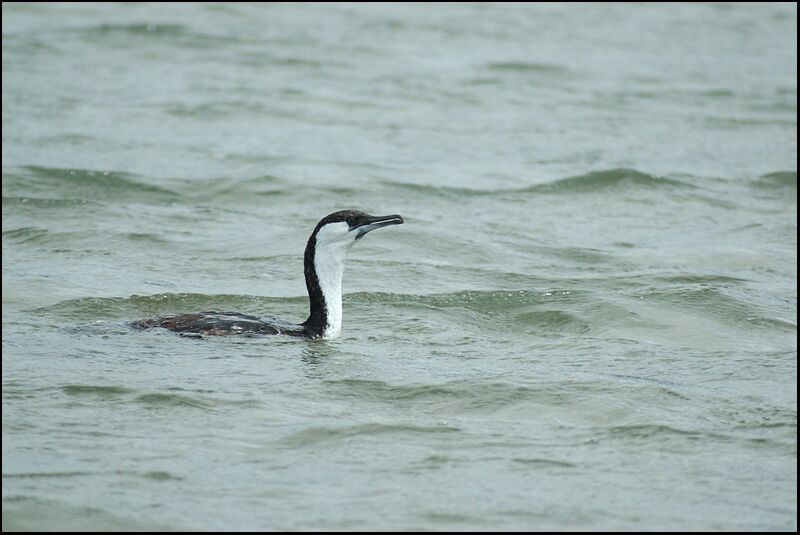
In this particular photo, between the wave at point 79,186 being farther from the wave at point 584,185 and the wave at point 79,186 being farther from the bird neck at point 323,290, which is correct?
the bird neck at point 323,290

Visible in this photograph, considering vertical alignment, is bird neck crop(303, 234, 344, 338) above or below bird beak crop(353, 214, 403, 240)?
below

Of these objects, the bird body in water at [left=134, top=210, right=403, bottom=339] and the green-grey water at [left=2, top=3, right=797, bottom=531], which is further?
the bird body in water at [left=134, top=210, right=403, bottom=339]

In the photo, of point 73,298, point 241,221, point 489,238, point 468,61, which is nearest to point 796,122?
point 468,61

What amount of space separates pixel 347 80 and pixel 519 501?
15.8 m

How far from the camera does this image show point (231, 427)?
684 centimetres

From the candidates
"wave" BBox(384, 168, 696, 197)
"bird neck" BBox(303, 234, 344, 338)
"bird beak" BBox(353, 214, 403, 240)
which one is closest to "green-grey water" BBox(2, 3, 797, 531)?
"wave" BBox(384, 168, 696, 197)

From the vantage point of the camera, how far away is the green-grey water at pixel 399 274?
6.18 m

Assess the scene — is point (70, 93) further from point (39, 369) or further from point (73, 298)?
point (39, 369)

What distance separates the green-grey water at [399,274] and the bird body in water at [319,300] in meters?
0.12

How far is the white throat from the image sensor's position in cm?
898

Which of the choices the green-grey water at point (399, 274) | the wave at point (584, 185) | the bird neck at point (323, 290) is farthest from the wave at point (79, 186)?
the bird neck at point (323, 290)

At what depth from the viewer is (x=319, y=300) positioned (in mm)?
8977

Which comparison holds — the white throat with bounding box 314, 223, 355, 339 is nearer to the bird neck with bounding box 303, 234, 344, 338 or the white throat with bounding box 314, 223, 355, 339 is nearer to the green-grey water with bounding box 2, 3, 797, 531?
the bird neck with bounding box 303, 234, 344, 338

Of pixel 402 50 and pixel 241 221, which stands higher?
pixel 402 50
